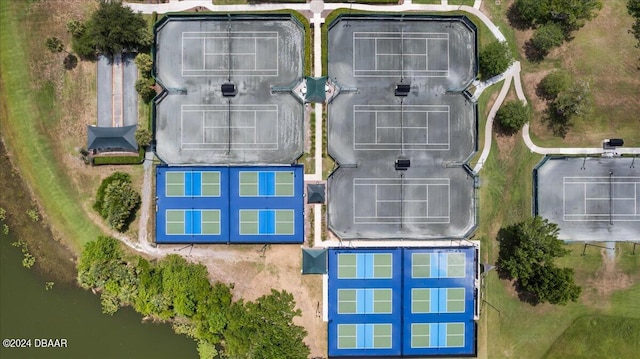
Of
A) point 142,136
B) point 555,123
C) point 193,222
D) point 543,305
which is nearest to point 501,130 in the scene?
point 555,123

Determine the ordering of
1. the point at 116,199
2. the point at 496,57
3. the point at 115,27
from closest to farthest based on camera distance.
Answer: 1. the point at 115,27
2. the point at 116,199
3. the point at 496,57

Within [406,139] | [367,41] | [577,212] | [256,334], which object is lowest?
[256,334]

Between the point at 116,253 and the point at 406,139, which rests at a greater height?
the point at 406,139

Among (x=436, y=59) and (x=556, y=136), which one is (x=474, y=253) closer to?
(x=556, y=136)

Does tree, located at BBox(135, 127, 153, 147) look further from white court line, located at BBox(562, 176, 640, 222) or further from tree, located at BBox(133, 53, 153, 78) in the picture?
white court line, located at BBox(562, 176, 640, 222)

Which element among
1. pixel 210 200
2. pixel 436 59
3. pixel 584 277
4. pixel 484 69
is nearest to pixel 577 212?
pixel 584 277

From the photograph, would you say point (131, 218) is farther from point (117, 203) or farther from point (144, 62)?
point (144, 62)
